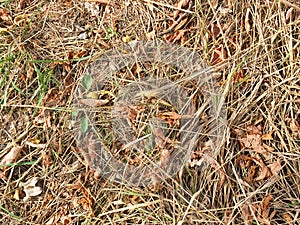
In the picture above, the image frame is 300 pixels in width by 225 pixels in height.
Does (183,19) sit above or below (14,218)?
above

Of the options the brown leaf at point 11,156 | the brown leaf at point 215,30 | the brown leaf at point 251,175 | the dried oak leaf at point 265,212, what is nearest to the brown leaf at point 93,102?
the brown leaf at point 11,156

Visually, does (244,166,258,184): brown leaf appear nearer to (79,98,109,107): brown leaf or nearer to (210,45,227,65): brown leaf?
(210,45,227,65): brown leaf

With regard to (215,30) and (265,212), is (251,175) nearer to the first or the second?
(265,212)

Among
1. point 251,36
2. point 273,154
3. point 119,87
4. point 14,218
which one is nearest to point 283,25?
point 251,36

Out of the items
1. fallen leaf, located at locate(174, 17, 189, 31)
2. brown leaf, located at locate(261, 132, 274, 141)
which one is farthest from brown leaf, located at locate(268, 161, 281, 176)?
fallen leaf, located at locate(174, 17, 189, 31)

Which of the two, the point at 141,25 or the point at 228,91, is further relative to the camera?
the point at 141,25

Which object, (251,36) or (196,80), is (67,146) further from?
(251,36)

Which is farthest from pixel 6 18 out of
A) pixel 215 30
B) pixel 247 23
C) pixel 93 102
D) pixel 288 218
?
pixel 288 218

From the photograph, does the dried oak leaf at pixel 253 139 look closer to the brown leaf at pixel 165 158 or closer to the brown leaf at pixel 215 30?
the brown leaf at pixel 165 158
